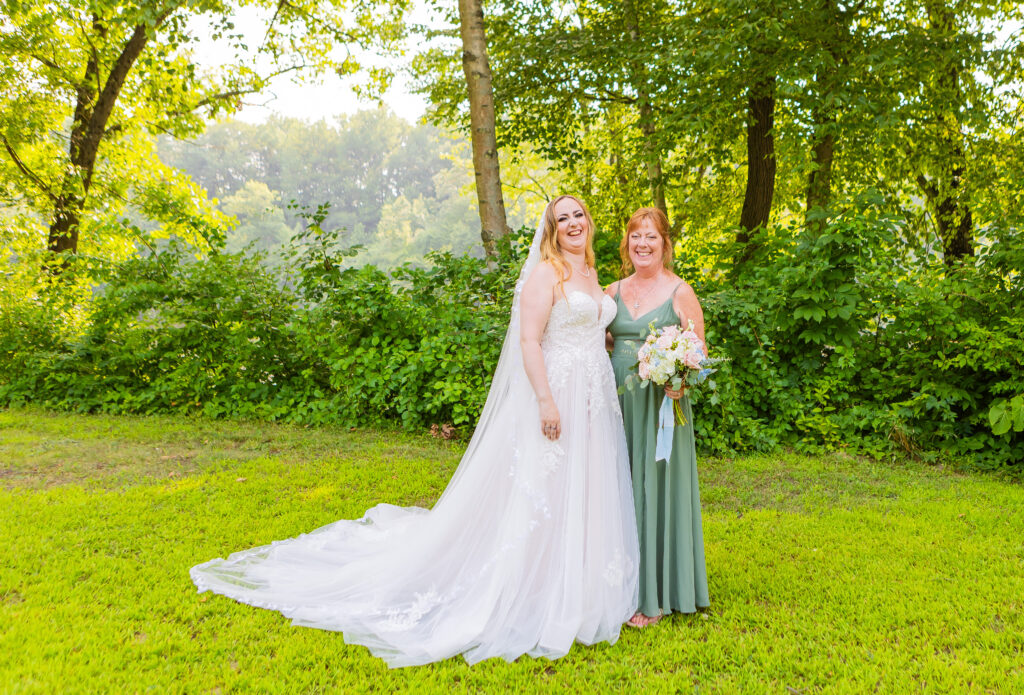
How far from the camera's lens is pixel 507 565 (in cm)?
339

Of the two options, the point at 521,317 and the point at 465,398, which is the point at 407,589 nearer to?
the point at 521,317

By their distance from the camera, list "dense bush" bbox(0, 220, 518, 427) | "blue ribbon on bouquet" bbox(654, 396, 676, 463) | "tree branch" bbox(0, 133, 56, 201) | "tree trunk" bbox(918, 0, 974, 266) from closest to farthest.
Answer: "blue ribbon on bouquet" bbox(654, 396, 676, 463), "dense bush" bbox(0, 220, 518, 427), "tree trunk" bbox(918, 0, 974, 266), "tree branch" bbox(0, 133, 56, 201)

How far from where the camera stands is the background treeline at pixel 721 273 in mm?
6586

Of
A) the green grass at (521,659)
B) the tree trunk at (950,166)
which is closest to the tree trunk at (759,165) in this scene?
the tree trunk at (950,166)

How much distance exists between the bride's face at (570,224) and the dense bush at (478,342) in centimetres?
348

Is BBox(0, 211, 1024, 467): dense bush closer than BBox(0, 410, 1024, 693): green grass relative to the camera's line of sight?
No

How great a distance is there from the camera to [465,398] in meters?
7.06

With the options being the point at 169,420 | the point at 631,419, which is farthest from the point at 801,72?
the point at 169,420

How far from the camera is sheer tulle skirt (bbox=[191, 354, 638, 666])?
127 inches

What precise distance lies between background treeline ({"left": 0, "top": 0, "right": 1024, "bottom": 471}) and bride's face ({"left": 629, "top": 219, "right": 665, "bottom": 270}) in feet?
9.92

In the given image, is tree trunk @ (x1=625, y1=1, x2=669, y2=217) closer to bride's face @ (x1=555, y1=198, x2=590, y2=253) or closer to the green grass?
the green grass

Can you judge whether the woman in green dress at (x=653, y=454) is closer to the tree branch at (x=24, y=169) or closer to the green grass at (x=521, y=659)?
the green grass at (x=521, y=659)

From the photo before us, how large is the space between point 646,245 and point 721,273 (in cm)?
630

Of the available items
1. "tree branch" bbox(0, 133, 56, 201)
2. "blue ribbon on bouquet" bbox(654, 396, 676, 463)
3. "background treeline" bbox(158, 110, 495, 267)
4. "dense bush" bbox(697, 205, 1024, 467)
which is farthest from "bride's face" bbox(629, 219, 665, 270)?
"background treeline" bbox(158, 110, 495, 267)
